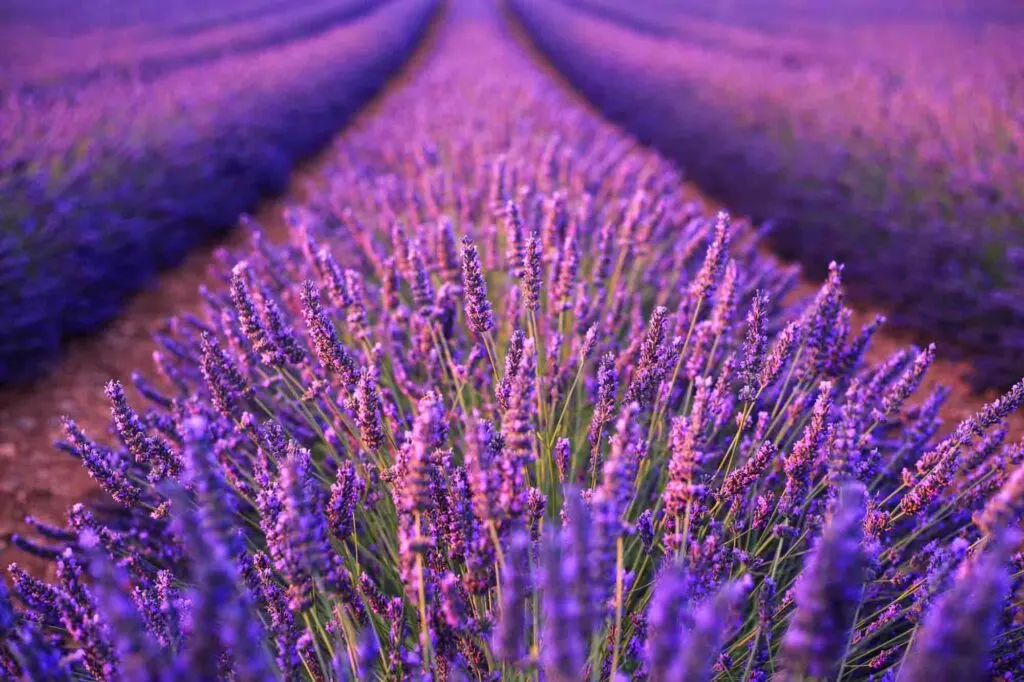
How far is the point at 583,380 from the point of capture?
218 cm

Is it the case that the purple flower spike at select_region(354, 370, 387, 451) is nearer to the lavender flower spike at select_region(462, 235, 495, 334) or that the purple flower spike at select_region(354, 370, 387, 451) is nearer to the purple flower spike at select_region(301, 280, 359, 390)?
the purple flower spike at select_region(301, 280, 359, 390)

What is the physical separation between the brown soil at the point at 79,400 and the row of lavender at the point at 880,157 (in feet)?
0.80

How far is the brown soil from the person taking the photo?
2.95 metres

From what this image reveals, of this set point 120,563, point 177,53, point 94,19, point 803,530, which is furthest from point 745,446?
point 94,19

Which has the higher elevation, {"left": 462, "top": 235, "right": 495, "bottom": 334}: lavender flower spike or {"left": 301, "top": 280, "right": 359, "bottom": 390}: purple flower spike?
{"left": 462, "top": 235, "right": 495, "bottom": 334}: lavender flower spike

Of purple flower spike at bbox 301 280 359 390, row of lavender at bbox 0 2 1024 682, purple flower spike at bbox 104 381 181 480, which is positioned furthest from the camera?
purple flower spike at bbox 301 280 359 390

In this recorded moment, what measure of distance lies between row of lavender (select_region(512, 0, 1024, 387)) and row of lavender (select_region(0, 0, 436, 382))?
4.89 meters

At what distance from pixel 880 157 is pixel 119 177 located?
5.72 m

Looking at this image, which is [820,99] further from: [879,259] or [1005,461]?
[1005,461]

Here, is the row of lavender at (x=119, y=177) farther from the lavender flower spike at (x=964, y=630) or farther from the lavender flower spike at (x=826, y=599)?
the lavender flower spike at (x=964, y=630)

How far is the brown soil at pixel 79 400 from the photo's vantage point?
2947mm

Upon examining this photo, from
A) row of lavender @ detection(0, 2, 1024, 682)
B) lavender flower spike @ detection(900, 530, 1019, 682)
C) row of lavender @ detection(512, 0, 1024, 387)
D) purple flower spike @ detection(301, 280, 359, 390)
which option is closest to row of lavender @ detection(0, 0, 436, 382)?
row of lavender @ detection(0, 2, 1024, 682)

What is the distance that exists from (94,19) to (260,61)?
592 inches

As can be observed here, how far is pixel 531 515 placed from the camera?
1.40m
